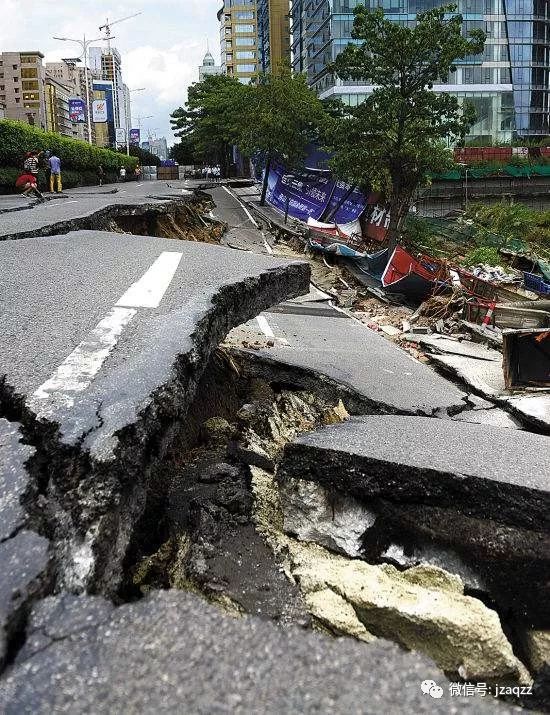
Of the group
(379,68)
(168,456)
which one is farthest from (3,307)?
(379,68)

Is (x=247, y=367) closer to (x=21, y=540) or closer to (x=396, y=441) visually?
(x=396, y=441)

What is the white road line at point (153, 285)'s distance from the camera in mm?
3736

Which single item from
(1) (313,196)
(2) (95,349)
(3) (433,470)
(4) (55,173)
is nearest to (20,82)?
(4) (55,173)

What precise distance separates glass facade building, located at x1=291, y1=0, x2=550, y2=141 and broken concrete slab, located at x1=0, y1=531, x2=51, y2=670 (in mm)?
56040

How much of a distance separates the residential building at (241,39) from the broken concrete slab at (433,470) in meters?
102

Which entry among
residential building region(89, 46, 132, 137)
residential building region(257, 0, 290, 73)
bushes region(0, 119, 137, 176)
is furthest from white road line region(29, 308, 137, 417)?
residential building region(89, 46, 132, 137)

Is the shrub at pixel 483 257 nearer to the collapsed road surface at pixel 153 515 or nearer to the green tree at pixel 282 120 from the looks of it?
the green tree at pixel 282 120

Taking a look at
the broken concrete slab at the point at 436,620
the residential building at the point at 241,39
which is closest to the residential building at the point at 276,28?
the residential building at the point at 241,39

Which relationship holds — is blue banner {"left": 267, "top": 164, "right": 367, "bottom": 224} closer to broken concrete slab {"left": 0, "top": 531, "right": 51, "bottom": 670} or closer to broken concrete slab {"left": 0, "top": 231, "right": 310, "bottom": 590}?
broken concrete slab {"left": 0, "top": 231, "right": 310, "bottom": 590}

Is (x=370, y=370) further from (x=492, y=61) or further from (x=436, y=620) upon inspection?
(x=492, y=61)

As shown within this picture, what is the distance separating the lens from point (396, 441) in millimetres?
3262

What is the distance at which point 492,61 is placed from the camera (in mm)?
57094

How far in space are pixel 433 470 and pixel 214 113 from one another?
40.7 metres

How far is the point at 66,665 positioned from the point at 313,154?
933 inches
